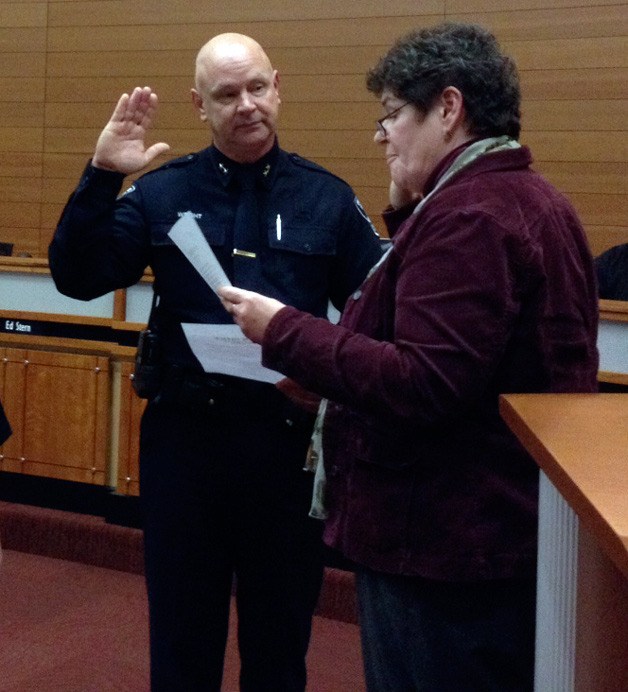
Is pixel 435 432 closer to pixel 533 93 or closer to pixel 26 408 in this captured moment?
pixel 26 408

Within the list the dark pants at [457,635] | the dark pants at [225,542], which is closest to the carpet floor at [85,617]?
the dark pants at [225,542]

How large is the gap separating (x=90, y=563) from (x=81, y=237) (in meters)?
2.11

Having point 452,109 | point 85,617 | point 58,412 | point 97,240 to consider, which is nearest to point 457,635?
point 452,109

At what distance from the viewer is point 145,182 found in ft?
6.81

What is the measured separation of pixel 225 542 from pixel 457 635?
81 cm

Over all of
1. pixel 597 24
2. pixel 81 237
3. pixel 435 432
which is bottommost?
pixel 435 432

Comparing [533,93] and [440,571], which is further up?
[533,93]

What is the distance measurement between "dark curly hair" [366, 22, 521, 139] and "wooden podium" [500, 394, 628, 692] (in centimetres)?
41

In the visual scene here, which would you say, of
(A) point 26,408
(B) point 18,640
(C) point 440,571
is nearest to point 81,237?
(C) point 440,571

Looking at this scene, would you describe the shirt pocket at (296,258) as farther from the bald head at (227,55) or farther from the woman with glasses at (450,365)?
the woman with glasses at (450,365)

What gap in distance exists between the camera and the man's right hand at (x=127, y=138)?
194 cm

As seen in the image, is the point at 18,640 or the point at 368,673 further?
the point at 18,640

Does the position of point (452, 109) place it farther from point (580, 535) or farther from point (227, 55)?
point (227, 55)

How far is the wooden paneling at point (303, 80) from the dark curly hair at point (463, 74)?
10.7 ft
